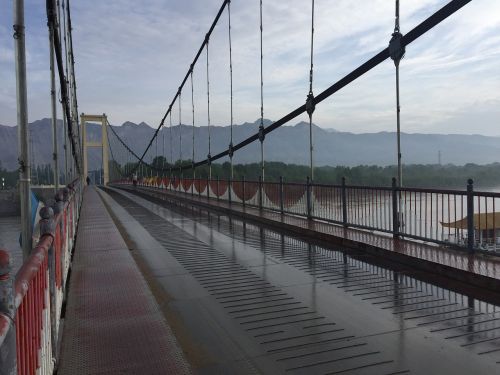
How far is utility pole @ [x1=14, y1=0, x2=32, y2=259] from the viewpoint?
14.5 ft

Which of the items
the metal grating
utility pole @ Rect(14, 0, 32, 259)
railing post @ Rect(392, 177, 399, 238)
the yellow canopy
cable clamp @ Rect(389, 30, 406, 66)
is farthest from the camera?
cable clamp @ Rect(389, 30, 406, 66)

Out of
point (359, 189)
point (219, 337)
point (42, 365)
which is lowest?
point (219, 337)

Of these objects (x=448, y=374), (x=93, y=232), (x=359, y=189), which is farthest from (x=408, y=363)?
(x=93, y=232)

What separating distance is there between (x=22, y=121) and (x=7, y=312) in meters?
3.37

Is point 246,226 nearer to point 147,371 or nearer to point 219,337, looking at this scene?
point 219,337

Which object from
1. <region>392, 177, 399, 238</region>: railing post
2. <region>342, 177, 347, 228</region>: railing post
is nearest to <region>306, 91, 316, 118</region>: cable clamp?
<region>342, 177, 347, 228</region>: railing post

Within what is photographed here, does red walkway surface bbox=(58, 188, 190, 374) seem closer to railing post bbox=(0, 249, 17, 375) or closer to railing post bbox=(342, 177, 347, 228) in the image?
railing post bbox=(0, 249, 17, 375)

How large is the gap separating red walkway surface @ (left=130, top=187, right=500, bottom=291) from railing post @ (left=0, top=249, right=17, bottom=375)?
4909 mm

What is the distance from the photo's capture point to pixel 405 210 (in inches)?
313

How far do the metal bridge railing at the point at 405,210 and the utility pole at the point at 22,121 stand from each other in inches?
201

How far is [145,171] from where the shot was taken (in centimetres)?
6756

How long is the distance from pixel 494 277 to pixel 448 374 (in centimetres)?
248

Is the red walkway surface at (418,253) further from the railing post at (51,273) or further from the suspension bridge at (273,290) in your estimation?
the railing post at (51,273)

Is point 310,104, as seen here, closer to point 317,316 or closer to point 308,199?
point 308,199
